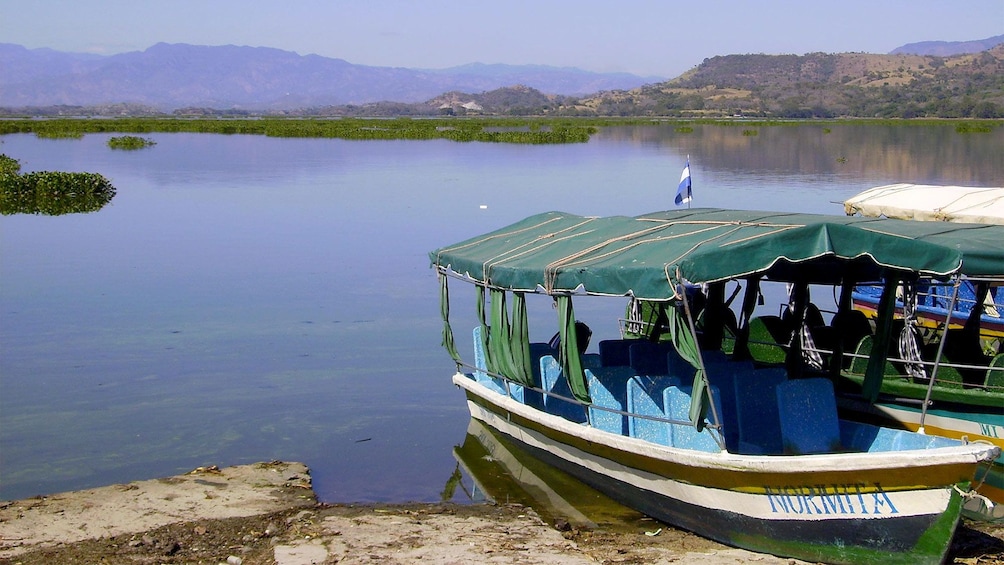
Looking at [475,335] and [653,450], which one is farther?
[475,335]

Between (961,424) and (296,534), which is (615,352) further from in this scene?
(296,534)

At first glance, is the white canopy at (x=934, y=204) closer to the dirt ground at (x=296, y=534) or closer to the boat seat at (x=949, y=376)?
the boat seat at (x=949, y=376)

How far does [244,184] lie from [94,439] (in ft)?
96.7

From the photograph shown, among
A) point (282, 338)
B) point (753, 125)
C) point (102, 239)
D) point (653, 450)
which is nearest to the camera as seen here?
point (653, 450)

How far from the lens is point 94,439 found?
12.3 m

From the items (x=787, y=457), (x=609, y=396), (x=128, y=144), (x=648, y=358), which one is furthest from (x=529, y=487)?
(x=128, y=144)

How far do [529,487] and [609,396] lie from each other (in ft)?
4.71

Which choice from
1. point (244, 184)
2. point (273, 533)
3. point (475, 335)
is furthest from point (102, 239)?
point (273, 533)

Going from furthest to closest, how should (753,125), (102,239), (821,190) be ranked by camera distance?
(753,125) < (821,190) < (102,239)

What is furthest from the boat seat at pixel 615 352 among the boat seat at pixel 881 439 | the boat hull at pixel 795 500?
the boat seat at pixel 881 439

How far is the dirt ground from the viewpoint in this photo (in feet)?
27.9

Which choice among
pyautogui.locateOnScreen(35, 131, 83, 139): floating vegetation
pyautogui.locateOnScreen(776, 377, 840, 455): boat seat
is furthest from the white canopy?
pyautogui.locateOnScreen(35, 131, 83, 139): floating vegetation

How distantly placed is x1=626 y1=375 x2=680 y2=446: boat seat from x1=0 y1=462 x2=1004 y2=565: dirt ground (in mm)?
787

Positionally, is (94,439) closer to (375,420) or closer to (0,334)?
(375,420)
